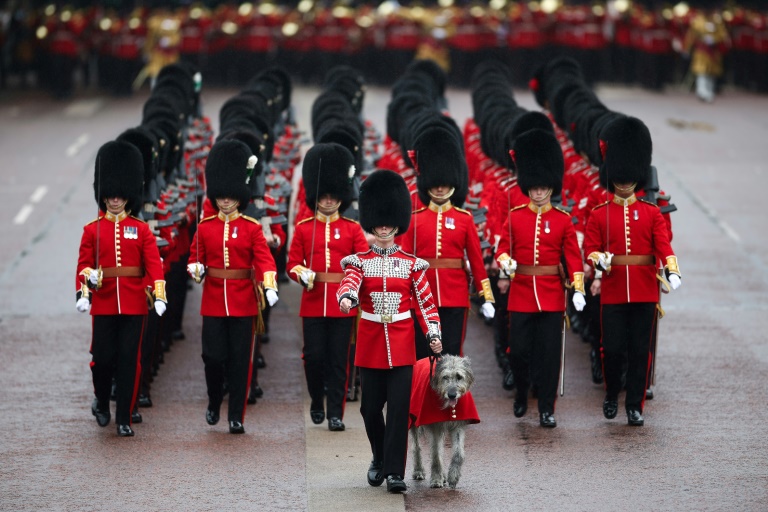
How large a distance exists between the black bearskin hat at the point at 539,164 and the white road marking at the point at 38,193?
8053 mm

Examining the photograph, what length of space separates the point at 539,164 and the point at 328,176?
3.80 ft

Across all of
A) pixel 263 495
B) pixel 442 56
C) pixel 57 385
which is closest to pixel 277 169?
pixel 57 385

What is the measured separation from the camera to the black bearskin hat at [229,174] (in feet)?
26.8

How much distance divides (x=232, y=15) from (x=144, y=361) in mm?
16055

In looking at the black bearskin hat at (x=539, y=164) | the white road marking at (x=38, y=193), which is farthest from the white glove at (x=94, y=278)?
the white road marking at (x=38, y=193)

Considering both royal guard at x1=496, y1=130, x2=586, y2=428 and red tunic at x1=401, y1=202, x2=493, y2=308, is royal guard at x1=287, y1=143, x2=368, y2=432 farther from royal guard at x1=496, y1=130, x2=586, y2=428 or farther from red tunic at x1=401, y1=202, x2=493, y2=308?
royal guard at x1=496, y1=130, x2=586, y2=428

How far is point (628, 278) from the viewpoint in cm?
818

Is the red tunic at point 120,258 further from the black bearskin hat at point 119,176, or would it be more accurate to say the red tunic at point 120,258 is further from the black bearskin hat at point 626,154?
the black bearskin hat at point 626,154

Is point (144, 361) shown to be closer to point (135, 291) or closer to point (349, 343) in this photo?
point (135, 291)

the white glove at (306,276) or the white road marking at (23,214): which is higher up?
the white glove at (306,276)

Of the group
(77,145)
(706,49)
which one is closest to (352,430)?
(77,145)

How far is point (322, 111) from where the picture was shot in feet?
39.3

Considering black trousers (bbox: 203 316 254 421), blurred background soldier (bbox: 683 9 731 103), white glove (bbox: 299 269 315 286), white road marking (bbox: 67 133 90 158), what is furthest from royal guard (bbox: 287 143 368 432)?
blurred background soldier (bbox: 683 9 731 103)

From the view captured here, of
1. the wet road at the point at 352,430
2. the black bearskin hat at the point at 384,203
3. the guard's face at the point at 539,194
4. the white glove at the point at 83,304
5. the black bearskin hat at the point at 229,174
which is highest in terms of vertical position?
the black bearskin hat at the point at 384,203
